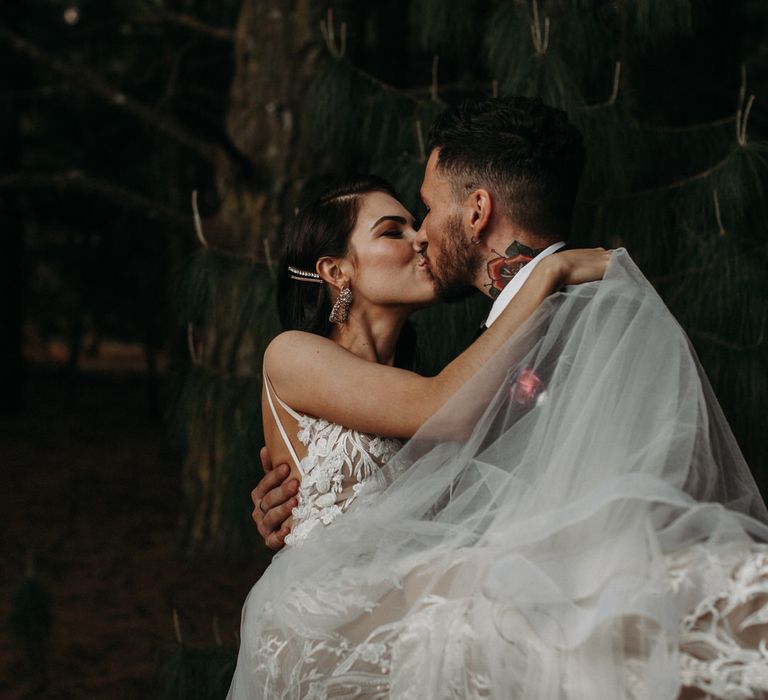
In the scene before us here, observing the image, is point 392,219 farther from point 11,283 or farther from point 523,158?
point 11,283

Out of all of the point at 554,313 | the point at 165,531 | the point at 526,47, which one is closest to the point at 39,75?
the point at 165,531

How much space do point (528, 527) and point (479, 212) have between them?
2.91ft

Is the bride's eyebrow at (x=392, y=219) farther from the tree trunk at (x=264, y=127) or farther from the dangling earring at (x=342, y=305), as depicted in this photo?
the tree trunk at (x=264, y=127)

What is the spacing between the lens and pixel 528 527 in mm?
1876

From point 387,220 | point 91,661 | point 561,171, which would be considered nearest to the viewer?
point 561,171

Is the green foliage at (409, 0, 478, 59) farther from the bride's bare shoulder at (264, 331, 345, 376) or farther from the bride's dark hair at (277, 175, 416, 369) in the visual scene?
the bride's bare shoulder at (264, 331, 345, 376)

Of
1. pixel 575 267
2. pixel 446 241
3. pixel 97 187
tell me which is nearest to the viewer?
pixel 575 267

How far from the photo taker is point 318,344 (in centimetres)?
257

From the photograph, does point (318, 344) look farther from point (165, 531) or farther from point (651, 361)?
point (165, 531)

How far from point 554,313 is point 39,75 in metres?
13.7

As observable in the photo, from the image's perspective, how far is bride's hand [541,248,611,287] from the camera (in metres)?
2.12

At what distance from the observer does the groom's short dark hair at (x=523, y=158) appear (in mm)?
2426

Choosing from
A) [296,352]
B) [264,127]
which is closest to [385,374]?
[296,352]

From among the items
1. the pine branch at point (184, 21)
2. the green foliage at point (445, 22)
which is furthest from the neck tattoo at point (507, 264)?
the pine branch at point (184, 21)
